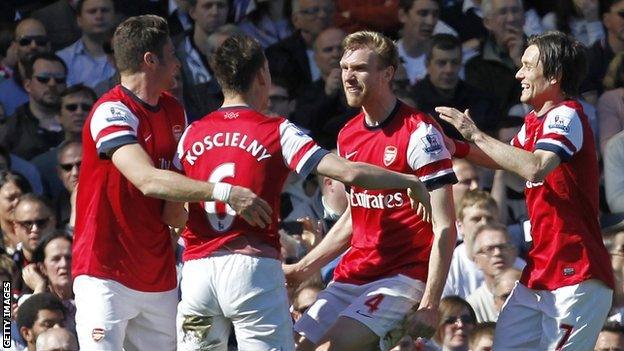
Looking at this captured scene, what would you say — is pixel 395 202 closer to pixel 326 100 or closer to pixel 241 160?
pixel 241 160

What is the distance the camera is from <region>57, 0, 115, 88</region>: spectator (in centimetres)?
1355

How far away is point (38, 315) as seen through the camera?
10.8m

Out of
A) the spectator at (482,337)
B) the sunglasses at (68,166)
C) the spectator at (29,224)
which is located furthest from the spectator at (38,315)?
the spectator at (482,337)

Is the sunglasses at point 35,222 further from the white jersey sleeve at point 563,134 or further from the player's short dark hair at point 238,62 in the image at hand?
the white jersey sleeve at point 563,134

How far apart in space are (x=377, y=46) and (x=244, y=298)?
5.14 feet

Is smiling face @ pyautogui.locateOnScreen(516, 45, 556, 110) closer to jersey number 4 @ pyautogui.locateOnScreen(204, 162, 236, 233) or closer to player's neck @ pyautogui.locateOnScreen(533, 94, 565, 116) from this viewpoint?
player's neck @ pyautogui.locateOnScreen(533, 94, 565, 116)

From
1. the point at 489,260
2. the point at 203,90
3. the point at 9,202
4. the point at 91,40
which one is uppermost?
the point at 91,40

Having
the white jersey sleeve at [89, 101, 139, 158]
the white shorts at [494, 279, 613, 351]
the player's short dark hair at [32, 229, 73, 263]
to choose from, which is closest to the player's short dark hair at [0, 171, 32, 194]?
the player's short dark hair at [32, 229, 73, 263]

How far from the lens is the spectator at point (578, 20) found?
1404cm

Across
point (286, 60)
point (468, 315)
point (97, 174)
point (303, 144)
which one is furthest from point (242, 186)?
point (286, 60)

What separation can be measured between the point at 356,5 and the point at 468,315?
3.99m

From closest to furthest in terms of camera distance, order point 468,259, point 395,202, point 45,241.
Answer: point 395,202 → point 45,241 → point 468,259

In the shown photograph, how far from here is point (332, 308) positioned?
8562mm

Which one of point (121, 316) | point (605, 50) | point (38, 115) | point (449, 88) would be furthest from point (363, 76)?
point (605, 50)
